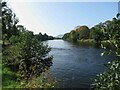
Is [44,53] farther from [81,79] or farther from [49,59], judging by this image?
[81,79]

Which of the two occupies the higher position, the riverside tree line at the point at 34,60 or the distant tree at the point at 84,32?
the distant tree at the point at 84,32

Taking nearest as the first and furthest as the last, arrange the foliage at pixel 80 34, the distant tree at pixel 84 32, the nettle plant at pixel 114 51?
the nettle plant at pixel 114 51 < the distant tree at pixel 84 32 < the foliage at pixel 80 34

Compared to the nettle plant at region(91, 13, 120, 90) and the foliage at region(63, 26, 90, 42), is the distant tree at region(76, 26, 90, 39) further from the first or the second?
the nettle plant at region(91, 13, 120, 90)

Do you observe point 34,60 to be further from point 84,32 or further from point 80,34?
point 80,34

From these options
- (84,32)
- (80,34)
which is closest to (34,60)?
(84,32)

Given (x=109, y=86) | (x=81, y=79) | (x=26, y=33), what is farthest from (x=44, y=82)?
(x=26, y=33)

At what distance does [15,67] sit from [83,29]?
378 ft

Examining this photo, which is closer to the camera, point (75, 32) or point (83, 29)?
point (83, 29)

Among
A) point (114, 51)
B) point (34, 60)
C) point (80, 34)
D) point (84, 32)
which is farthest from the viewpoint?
point (80, 34)

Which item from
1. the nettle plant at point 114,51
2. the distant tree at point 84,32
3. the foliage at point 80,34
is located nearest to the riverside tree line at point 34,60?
the nettle plant at point 114,51

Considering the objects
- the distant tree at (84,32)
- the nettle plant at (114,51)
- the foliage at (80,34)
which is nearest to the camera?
the nettle plant at (114,51)

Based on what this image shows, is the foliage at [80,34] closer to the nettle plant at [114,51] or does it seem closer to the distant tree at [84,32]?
the distant tree at [84,32]

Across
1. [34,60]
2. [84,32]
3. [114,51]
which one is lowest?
[34,60]

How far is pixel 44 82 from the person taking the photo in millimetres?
11555
